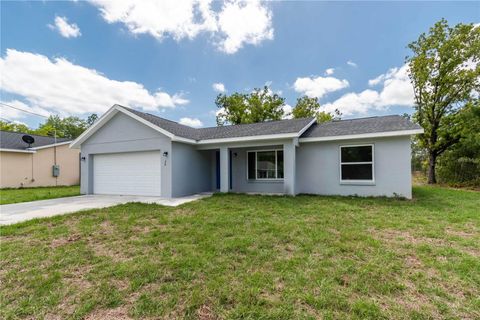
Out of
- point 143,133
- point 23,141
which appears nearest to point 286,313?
point 143,133

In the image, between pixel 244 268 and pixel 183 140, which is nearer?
pixel 244 268

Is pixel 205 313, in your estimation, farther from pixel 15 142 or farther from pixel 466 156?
pixel 15 142

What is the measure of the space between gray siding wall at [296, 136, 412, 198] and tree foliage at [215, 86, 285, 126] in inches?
610

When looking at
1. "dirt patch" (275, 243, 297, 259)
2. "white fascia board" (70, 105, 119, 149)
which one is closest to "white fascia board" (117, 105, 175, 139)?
"white fascia board" (70, 105, 119, 149)

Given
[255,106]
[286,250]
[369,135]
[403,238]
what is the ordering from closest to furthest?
[286,250] < [403,238] < [369,135] < [255,106]

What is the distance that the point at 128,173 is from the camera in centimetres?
1073

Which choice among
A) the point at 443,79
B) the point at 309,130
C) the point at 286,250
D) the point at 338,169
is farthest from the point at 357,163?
the point at 443,79

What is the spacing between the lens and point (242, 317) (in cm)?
219

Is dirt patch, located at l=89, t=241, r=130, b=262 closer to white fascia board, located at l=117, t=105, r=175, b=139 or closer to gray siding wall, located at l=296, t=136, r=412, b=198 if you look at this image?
white fascia board, located at l=117, t=105, r=175, b=139

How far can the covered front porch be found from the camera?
409 inches

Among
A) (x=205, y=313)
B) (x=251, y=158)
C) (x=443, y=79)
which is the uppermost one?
(x=443, y=79)

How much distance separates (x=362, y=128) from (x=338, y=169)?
6.39 feet

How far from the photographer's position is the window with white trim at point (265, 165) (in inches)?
422

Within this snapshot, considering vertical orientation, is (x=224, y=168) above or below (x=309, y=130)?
below
